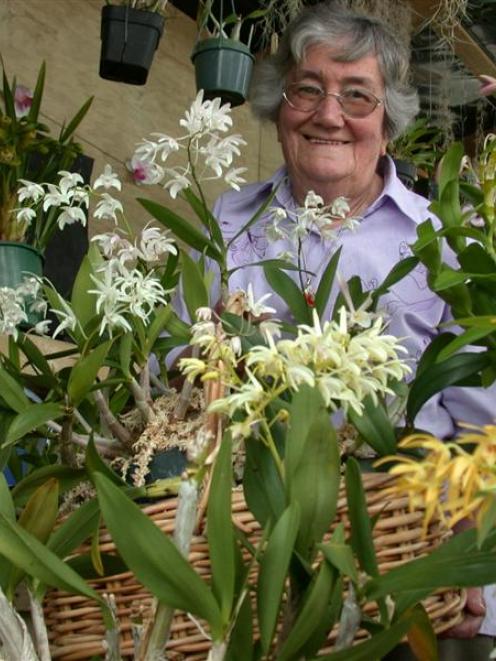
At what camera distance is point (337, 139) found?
7.01ft

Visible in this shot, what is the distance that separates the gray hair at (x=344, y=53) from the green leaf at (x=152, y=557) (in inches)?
54.7

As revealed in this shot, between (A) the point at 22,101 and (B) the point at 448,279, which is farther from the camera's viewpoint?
(A) the point at 22,101

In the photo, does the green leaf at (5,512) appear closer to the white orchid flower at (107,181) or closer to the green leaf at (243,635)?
the green leaf at (243,635)

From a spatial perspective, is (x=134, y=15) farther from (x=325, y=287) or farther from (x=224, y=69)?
(x=325, y=287)

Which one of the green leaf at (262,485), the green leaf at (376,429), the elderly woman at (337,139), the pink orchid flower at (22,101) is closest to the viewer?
the green leaf at (262,485)

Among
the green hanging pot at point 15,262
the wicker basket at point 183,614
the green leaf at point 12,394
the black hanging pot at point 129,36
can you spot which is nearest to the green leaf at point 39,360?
the green leaf at point 12,394

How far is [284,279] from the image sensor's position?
1.53 meters

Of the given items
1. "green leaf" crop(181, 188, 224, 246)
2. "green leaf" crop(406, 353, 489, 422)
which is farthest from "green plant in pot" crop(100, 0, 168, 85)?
"green leaf" crop(406, 353, 489, 422)

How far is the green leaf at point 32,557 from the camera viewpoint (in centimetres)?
104

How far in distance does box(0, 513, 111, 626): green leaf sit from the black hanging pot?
173 centimetres

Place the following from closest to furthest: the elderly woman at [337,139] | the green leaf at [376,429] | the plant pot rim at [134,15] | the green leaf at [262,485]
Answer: the green leaf at [262,485]
the green leaf at [376,429]
the elderly woman at [337,139]
the plant pot rim at [134,15]

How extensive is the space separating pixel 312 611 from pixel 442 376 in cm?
42

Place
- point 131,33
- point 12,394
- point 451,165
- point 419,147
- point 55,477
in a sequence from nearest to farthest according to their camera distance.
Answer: point 55,477
point 12,394
point 451,165
point 131,33
point 419,147

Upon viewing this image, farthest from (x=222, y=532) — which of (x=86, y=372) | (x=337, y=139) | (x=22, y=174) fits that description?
(x=22, y=174)
